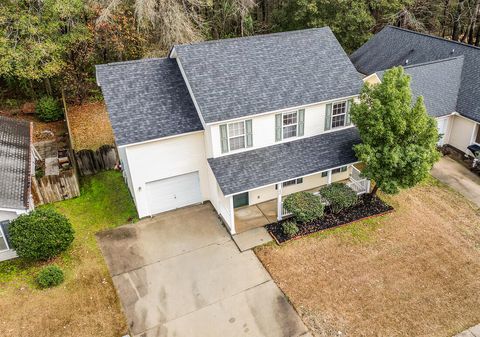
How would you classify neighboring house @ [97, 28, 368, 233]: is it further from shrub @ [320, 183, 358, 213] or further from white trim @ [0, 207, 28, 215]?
white trim @ [0, 207, 28, 215]

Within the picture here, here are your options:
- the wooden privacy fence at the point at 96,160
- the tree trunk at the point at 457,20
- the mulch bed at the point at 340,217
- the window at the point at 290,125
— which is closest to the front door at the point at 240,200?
the mulch bed at the point at 340,217

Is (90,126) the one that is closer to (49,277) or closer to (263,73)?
(49,277)

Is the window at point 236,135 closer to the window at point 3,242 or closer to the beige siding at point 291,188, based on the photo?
the beige siding at point 291,188

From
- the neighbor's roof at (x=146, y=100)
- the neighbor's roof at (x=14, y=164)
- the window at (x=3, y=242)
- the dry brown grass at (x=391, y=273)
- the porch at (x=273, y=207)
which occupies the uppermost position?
the neighbor's roof at (x=146, y=100)

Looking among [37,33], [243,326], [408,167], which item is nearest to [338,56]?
[408,167]

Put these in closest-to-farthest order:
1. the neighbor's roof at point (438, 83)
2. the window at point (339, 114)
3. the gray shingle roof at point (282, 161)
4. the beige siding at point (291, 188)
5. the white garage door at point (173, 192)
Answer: the gray shingle roof at point (282, 161) → the white garage door at point (173, 192) → the window at point (339, 114) → the beige siding at point (291, 188) → the neighbor's roof at point (438, 83)

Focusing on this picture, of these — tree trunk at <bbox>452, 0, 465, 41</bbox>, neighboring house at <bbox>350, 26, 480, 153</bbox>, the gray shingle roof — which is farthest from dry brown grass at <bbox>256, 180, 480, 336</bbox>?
tree trunk at <bbox>452, 0, 465, 41</bbox>
